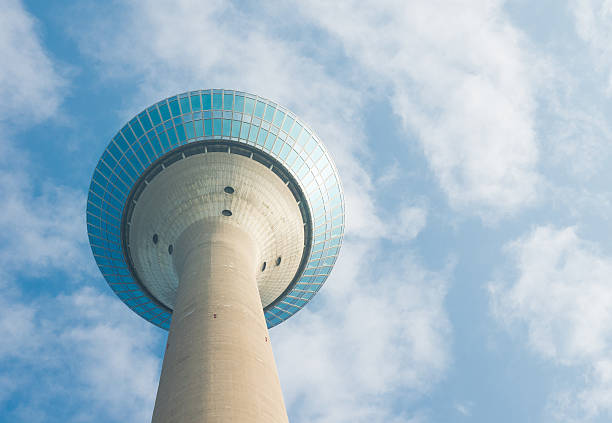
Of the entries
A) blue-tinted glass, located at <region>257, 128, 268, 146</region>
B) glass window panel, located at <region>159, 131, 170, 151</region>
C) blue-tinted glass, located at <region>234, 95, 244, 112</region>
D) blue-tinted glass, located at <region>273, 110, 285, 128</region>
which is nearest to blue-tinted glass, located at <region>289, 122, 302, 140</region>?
blue-tinted glass, located at <region>273, 110, 285, 128</region>

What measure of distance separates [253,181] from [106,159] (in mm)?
12014

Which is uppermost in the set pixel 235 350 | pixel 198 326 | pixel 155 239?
pixel 155 239

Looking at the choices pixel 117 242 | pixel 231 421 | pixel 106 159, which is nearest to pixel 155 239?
pixel 117 242

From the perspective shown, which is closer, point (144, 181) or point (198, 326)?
point (198, 326)

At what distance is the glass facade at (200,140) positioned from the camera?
35.5 metres

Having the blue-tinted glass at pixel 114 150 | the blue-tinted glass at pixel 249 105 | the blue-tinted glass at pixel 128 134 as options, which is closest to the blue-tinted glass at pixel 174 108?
the blue-tinted glass at pixel 128 134

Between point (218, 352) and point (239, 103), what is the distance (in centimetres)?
2127

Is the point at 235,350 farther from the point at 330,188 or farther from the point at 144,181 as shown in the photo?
the point at 330,188

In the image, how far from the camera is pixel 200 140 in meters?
34.8

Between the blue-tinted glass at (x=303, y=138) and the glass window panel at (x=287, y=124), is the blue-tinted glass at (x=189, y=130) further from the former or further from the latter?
the blue-tinted glass at (x=303, y=138)

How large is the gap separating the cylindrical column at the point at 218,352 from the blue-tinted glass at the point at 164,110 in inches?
462

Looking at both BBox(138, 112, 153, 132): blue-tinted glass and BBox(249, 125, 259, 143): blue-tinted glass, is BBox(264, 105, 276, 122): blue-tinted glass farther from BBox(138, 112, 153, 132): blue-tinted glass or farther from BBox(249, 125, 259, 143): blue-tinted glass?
BBox(138, 112, 153, 132): blue-tinted glass

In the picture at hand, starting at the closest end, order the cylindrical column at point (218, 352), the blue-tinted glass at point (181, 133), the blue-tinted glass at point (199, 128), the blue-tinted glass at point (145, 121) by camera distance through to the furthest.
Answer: the cylindrical column at point (218, 352), the blue-tinted glass at point (181, 133), the blue-tinted glass at point (199, 128), the blue-tinted glass at point (145, 121)

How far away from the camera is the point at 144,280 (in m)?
37.9
